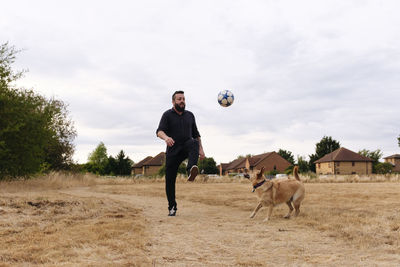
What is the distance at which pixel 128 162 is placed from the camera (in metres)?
59.0

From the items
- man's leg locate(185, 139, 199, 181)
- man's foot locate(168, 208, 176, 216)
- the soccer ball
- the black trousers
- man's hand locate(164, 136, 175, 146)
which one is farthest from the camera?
the soccer ball

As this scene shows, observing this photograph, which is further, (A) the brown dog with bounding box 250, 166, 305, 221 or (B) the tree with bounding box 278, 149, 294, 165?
(B) the tree with bounding box 278, 149, 294, 165

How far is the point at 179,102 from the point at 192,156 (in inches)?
49.0

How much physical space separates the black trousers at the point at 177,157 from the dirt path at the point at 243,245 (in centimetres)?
114

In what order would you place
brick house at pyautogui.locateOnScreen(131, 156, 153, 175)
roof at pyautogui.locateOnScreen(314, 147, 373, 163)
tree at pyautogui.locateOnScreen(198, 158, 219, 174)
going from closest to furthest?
roof at pyautogui.locateOnScreen(314, 147, 373, 163) → tree at pyautogui.locateOnScreen(198, 158, 219, 174) → brick house at pyautogui.locateOnScreen(131, 156, 153, 175)

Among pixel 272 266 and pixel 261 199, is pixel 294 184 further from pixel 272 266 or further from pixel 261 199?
pixel 272 266

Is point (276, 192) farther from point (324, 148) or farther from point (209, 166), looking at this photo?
point (324, 148)

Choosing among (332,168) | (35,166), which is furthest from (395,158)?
A: (35,166)

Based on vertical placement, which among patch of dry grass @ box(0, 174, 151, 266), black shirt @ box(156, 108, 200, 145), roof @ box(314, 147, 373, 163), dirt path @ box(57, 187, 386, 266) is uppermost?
roof @ box(314, 147, 373, 163)

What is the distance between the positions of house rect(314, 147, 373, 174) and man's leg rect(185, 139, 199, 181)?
205 feet

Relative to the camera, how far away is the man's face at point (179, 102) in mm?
7180

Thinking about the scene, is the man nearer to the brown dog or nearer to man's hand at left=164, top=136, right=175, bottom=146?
man's hand at left=164, top=136, right=175, bottom=146

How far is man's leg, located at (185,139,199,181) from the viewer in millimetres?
6303

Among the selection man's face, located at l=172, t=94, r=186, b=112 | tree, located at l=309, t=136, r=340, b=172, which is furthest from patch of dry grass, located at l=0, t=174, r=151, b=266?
tree, located at l=309, t=136, r=340, b=172
